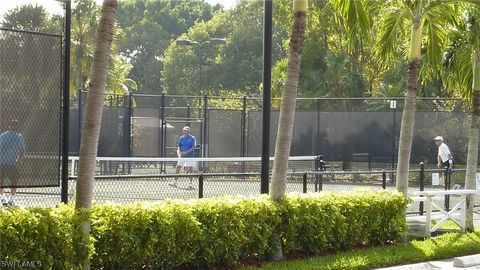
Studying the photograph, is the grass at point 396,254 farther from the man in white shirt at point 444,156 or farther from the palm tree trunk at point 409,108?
the man in white shirt at point 444,156

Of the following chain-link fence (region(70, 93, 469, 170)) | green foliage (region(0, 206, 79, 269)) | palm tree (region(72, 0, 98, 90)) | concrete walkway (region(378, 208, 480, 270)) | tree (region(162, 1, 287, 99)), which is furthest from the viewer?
tree (region(162, 1, 287, 99))

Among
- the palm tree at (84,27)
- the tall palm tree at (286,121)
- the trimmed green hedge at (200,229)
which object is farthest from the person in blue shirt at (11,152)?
the palm tree at (84,27)

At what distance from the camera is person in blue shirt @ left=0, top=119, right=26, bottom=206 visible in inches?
383

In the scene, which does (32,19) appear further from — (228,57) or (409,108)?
(228,57)

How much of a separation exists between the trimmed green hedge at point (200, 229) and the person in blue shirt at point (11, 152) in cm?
67

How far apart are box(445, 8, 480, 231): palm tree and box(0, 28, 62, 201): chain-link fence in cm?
906

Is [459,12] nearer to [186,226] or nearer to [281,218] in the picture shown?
[281,218]

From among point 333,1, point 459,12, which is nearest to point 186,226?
point 333,1

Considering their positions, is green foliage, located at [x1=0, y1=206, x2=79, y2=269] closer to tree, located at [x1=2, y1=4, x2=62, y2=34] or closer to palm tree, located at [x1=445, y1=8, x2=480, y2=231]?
tree, located at [x1=2, y1=4, x2=62, y2=34]

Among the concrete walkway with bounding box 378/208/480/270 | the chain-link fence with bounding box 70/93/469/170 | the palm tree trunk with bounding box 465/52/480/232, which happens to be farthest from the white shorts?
the concrete walkway with bounding box 378/208/480/270

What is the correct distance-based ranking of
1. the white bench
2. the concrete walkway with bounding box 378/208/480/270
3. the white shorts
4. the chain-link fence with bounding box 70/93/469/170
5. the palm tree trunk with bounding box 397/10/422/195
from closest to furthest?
the concrete walkway with bounding box 378/208/480/270 → the palm tree trunk with bounding box 397/10/422/195 → the white bench → the white shorts → the chain-link fence with bounding box 70/93/469/170

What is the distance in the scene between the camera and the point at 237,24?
70.2 metres

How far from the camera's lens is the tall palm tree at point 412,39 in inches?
607

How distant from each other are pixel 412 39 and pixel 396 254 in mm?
4088
